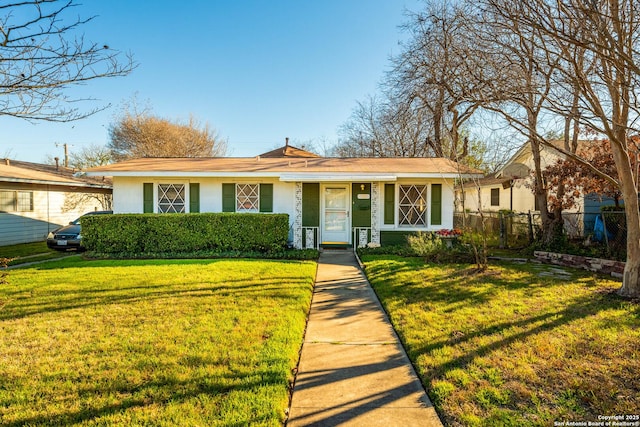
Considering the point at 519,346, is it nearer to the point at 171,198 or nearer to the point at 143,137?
the point at 171,198

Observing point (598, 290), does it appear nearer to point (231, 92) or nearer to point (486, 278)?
point (486, 278)

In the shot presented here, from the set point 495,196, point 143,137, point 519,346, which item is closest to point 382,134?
point 495,196

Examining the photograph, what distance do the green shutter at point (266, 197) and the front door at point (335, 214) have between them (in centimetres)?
182

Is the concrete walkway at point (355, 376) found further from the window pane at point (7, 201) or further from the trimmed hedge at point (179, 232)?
the window pane at point (7, 201)

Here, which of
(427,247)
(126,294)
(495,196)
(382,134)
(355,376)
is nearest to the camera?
(355,376)

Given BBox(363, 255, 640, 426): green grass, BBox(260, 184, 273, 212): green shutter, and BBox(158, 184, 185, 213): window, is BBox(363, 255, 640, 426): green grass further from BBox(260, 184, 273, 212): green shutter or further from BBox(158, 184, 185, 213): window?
BBox(158, 184, 185, 213): window

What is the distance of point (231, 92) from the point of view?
62.8 ft

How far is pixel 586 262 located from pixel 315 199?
754cm

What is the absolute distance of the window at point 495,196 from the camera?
18.7 meters

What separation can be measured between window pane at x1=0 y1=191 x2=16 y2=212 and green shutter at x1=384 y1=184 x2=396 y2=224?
15.2 m

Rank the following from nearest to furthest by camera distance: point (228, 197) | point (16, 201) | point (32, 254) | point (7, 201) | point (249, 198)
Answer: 1. point (32, 254)
2. point (228, 197)
3. point (249, 198)
4. point (7, 201)
5. point (16, 201)

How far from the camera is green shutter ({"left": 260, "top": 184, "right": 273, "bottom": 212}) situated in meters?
11.1

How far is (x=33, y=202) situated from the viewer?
1461 centimetres

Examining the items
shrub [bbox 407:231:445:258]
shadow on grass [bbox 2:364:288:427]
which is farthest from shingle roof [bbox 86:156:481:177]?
shadow on grass [bbox 2:364:288:427]
